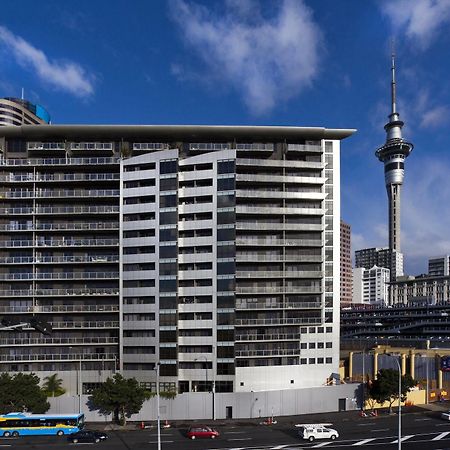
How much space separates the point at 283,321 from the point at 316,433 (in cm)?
2374

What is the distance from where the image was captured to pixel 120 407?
57.6 metres

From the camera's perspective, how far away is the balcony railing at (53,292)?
7066 cm

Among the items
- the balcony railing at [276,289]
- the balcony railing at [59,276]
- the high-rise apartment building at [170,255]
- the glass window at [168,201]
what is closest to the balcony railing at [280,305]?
the high-rise apartment building at [170,255]

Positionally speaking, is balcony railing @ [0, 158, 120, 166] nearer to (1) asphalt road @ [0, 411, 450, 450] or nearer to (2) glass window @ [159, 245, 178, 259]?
(2) glass window @ [159, 245, 178, 259]

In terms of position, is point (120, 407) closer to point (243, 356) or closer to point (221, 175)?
point (243, 356)

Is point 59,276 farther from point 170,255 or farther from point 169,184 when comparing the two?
point 169,184

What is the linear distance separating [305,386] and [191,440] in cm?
2815

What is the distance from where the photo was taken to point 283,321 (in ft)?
238

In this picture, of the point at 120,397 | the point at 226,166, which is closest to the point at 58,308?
the point at 120,397

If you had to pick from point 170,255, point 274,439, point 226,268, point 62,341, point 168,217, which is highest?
point 168,217

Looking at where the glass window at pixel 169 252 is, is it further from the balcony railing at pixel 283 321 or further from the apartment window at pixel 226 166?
the balcony railing at pixel 283 321

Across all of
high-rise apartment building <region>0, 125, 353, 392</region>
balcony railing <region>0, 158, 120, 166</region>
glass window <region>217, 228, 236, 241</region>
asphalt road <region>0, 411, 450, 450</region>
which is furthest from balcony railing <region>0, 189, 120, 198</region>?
asphalt road <region>0, 411, 450, 450</region>

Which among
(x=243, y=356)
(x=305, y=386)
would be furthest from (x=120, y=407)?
(x=305, y=386)

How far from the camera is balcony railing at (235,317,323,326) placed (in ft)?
233
